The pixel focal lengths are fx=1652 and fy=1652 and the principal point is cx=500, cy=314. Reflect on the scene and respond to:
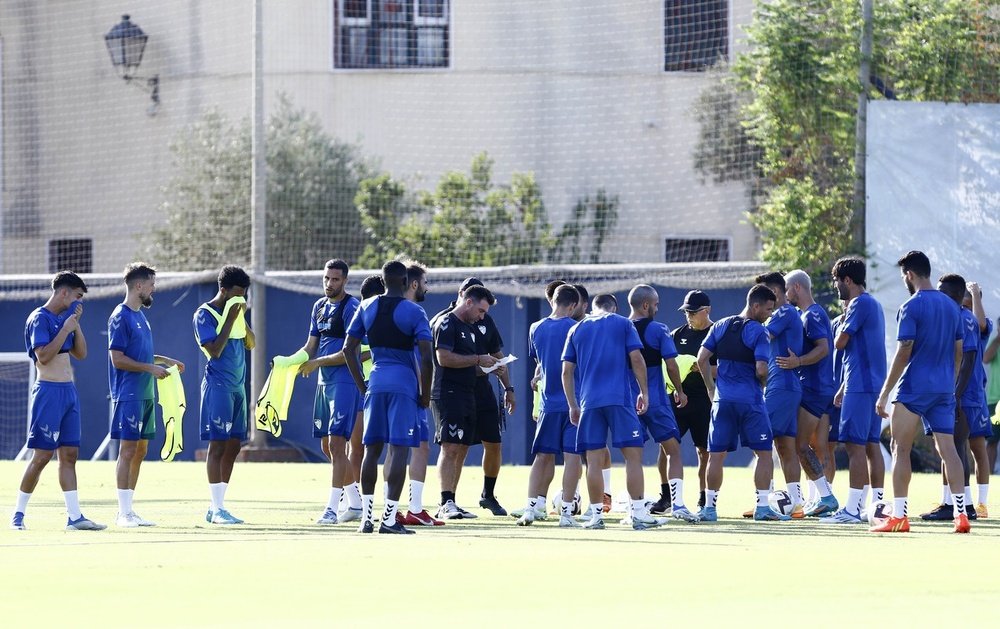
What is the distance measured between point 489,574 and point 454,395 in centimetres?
480

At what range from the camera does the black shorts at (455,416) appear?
1409cm

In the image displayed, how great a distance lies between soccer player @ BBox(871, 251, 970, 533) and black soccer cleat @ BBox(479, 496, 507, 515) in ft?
11.9

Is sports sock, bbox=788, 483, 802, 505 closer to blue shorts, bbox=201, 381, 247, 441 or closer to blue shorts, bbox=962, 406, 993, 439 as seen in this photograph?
blue shorts, bbox=962, 406, 993, 439

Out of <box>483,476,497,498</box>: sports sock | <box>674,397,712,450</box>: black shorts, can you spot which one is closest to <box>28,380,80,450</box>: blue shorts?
<box>483,476,497,498</box>: sports sock

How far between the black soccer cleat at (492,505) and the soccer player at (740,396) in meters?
1.86

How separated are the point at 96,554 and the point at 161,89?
916 inches

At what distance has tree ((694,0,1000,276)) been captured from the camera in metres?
23.5

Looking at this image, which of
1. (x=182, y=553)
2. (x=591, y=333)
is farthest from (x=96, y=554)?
(x=591, y=333)

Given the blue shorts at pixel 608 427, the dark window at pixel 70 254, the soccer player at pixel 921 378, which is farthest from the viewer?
the dark window at pixel 70 254

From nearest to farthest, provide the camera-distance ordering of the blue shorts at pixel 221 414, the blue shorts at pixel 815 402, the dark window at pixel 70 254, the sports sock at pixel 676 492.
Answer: the blue shorts at pixel 221 414 < the sports sock at pixel 676 492 < the blue shorts at pixel 815 402 < the dark window at pixel 70 254

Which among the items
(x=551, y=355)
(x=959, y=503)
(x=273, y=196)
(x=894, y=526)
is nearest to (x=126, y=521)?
(x=551, y=355)

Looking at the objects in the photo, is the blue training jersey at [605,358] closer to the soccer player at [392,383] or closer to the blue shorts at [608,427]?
the blue shorts at [608,427]

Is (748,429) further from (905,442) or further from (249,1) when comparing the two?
(249,1)

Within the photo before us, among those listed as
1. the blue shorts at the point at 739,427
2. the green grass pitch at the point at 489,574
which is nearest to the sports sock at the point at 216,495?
the green grass pitch at the point at 489,574
